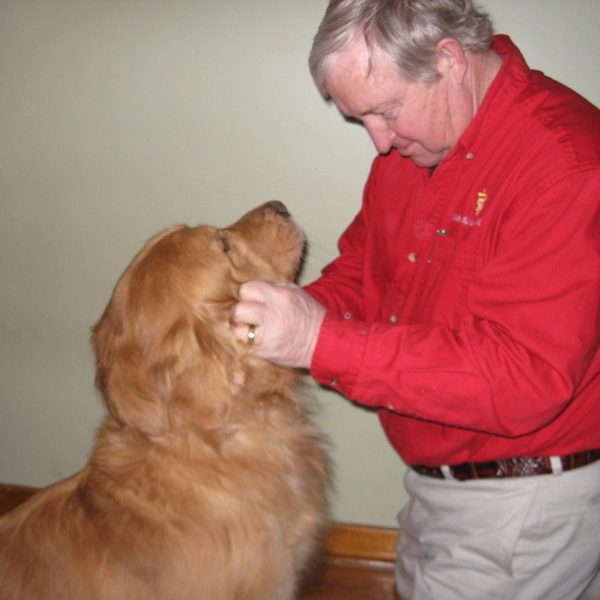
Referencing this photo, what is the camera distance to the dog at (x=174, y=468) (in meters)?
1.59

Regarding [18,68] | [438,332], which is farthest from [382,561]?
[18,68]

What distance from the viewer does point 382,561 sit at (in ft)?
10.0

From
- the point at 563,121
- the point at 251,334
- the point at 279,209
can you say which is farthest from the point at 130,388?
the point at 563,121

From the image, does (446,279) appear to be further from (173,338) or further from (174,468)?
(174,468)

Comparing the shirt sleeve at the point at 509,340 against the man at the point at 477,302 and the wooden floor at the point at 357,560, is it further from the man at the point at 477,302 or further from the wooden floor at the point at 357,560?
the wooden floor at the point at 357,560

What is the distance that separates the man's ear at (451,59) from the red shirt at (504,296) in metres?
0.09

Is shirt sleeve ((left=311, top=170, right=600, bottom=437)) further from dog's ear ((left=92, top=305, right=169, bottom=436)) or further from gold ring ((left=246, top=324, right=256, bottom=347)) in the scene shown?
dog's ear ((left=92, top=305, right=169, bottom=436))

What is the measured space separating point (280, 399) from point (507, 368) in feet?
2.48

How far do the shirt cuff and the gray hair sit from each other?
2.06ft

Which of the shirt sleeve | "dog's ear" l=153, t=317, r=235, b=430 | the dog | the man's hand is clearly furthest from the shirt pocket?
"dog's ear" l=153, t=317, r=235, b=430

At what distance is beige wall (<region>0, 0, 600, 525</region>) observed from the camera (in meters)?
2.27

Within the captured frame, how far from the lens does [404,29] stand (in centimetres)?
142

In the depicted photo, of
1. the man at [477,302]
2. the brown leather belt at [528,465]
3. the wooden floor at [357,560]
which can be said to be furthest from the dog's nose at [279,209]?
the wooden floor at [357,560]

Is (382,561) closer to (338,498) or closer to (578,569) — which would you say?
(338,498)
